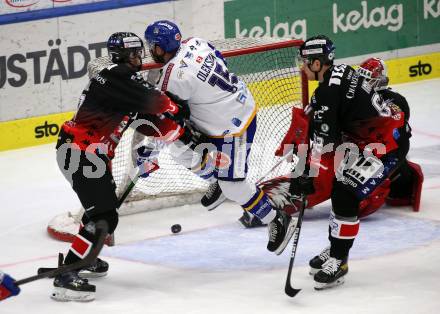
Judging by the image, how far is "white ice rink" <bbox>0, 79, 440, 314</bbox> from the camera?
20.1 feet

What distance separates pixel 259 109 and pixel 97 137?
2291 mm

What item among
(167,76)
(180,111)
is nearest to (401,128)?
(180,111)

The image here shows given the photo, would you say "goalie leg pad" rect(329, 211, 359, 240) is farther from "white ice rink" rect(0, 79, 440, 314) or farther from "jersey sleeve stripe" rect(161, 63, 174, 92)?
"jersey sleeve stripe" rect(161, 63, 174, 92)

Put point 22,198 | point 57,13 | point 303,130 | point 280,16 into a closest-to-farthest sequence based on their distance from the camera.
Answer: point 303,130, point 22,198, point 57,13, point 280,16

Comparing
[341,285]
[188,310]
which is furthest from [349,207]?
[188,310]

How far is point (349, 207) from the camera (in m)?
6.27

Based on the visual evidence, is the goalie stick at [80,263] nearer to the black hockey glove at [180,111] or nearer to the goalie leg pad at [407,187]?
the black hockey glove at [180,111]

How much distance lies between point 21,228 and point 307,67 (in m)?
2.42

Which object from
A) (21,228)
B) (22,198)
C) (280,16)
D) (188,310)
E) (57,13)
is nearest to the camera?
(188,310)

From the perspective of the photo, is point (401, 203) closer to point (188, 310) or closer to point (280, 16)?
point (188, 310)

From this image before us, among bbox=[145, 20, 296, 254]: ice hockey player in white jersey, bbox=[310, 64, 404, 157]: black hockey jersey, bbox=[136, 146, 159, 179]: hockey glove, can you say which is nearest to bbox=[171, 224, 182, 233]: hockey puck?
bbox=[136, 146, 159, 179]: hockey glove

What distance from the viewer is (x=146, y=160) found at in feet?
23.5

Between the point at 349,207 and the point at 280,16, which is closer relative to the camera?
the point at 349,207

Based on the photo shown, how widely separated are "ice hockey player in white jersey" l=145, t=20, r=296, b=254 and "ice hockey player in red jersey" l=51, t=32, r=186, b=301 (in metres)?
0.23
